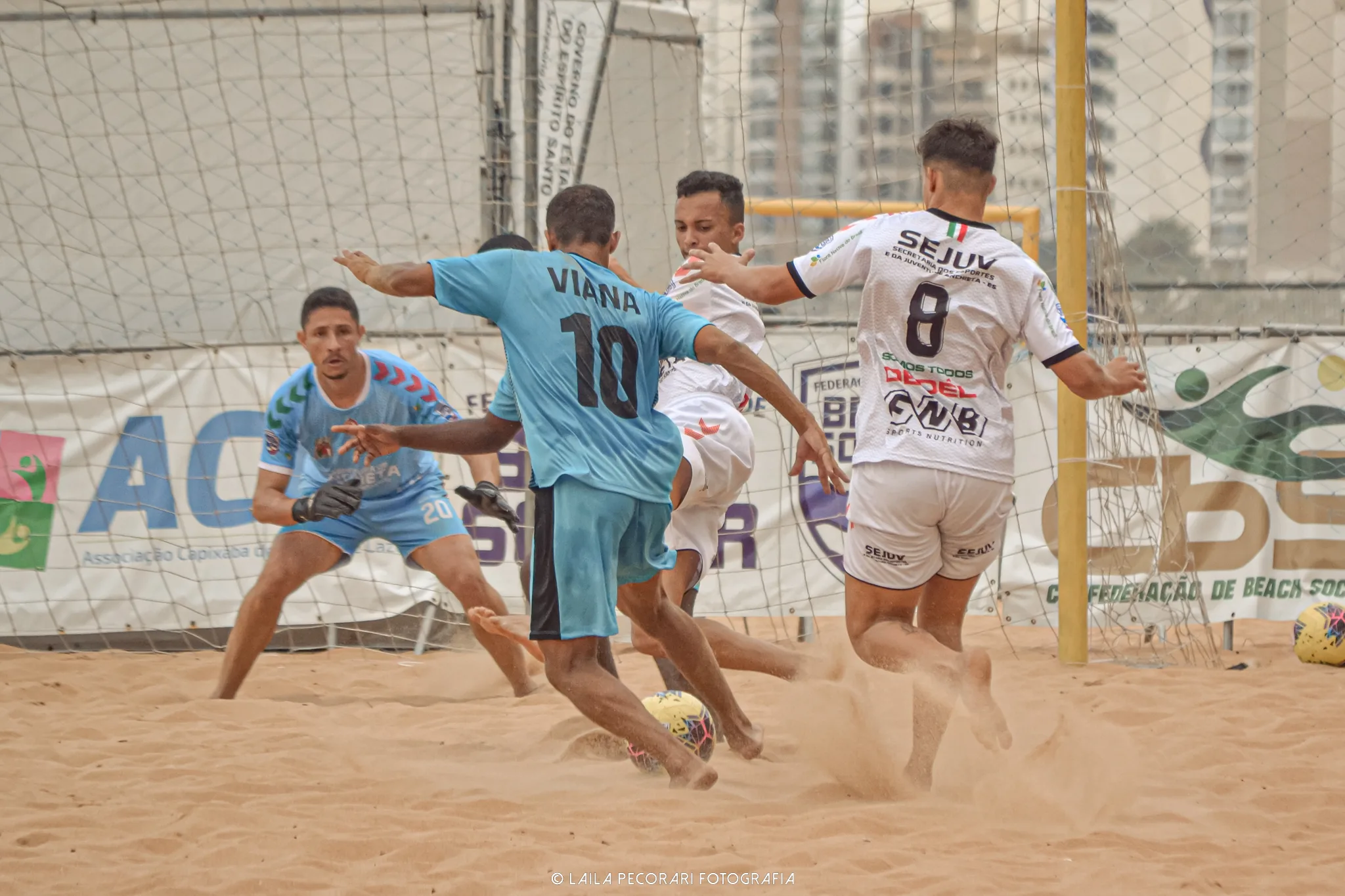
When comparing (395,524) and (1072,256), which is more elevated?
(1072,256)

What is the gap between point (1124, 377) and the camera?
3617 millimetres

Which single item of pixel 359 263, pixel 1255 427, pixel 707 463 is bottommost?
pixel 1255 427

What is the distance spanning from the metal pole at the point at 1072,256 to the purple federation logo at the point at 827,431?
1.49 m

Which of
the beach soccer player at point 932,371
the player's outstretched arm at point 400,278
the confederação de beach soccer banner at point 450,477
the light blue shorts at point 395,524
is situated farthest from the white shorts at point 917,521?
the confederação de beach soccer banner at point 450,477

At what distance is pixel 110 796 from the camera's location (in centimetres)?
362

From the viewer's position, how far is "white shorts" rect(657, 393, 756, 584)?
439 centimetres

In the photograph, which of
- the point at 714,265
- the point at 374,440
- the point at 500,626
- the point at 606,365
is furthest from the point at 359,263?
the point at 500,626

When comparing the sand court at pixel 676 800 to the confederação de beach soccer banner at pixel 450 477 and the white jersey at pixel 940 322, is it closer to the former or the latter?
the white jersey at pixel 940 322

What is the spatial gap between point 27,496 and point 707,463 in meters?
4.73

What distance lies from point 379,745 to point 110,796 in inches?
44.4

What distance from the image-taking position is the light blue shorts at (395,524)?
5.55 metres

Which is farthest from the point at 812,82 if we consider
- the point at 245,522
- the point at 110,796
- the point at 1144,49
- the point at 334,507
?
the point at 110,796

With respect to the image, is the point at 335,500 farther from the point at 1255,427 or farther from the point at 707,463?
the point at 1255,427

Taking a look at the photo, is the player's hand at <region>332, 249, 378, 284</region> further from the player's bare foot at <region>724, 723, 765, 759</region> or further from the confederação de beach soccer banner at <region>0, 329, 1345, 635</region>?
the confederação de beach soccer banner at <region>0, 329, 1345, 635</region>
